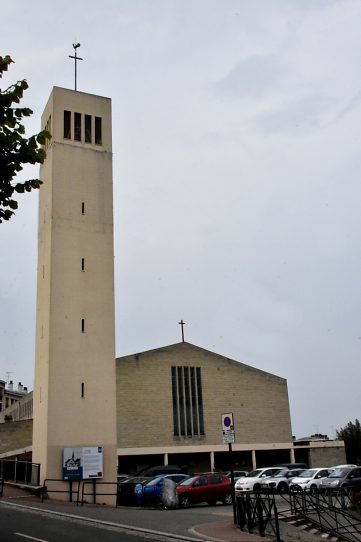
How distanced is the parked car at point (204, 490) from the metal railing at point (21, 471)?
8357 millimetres

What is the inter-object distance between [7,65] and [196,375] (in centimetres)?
4424

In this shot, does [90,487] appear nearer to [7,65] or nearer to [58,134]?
[58,134]

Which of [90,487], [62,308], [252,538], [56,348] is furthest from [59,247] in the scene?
[252,538]

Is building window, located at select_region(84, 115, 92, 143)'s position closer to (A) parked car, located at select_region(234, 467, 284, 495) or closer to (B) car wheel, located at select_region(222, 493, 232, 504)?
(B) car wheel, located at select_region(222, 493, 232, 504)

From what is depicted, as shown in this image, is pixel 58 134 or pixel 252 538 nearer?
pixel 252 538

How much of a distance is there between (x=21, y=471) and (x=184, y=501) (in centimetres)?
997

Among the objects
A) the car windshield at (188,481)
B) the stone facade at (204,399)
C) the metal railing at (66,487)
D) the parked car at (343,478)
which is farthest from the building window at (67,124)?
the parked car at (343,478)

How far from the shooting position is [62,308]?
3153 centimetres

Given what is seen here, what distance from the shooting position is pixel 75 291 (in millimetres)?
32156

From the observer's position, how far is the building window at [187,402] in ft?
161

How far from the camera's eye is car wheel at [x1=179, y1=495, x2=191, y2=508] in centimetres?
2448

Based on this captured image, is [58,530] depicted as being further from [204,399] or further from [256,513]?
[204,399]

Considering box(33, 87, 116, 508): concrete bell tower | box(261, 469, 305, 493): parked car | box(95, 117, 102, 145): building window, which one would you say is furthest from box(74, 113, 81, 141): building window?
box(261, 469, 305, 493): parked car

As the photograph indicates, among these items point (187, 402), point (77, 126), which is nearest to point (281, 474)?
point (187, 402)
